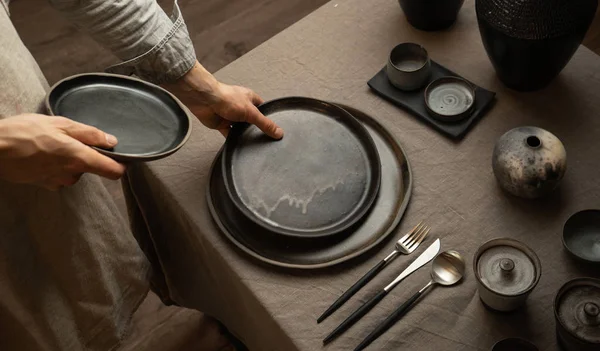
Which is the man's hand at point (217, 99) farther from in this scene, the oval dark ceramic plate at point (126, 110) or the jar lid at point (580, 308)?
the jar lid at point (580, 308)

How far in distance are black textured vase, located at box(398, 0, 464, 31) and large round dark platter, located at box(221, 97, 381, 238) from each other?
0.89 feet

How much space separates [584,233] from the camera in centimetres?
91

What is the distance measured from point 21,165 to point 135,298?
0.49 meters

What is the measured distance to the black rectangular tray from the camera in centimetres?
104

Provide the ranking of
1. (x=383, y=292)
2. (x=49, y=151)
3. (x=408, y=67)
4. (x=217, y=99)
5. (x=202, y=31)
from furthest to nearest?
(x=202, y=31)
(x=408, y=67)
(x=217, y=99)
(x=383, y=292)
(x=49, y=151)

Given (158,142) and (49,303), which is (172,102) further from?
(49,303)

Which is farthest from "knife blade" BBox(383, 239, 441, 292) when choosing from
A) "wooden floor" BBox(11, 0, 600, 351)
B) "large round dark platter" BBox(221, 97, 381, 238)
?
"wooden floor" BBox(11, 0, 600, 351)

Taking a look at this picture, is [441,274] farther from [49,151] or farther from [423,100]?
[49,151]

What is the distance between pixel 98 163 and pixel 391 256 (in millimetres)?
432

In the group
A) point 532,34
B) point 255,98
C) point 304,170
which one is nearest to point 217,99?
point 255,98

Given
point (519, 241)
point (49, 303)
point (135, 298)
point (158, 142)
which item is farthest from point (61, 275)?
point (519, 241)

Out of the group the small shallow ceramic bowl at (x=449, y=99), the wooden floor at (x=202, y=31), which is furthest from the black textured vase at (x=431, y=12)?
the wooden floor at (x=202, y=31)

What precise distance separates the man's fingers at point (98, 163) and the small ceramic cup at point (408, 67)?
19.9 inches

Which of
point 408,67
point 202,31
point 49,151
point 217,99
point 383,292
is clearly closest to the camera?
point 49,151
